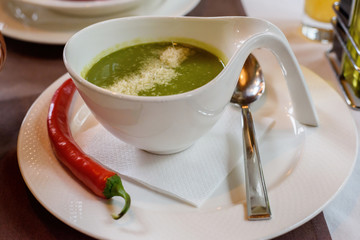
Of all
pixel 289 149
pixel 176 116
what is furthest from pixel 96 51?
pixel 289 149

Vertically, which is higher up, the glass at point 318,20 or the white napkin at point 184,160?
the glass at point 318,20

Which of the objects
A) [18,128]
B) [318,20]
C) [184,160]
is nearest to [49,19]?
[18,128]

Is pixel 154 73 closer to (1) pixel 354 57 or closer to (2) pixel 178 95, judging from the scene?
(2) pixel 178 95

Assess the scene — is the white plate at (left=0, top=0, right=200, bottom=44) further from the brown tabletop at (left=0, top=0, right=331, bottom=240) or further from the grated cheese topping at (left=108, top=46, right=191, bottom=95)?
the grated cheese topping at (left=108, top=46, right=191, bottom=95)

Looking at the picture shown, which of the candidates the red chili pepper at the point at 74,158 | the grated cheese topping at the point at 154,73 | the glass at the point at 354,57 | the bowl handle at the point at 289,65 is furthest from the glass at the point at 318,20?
the red chili pepper at the point at 74,158

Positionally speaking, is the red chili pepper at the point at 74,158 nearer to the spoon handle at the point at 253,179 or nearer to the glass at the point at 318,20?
the spoon handle at the point at 253,179

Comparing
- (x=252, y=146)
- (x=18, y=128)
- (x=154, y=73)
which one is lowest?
(x=18, y=128)

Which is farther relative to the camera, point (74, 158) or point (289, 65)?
point (289, 65)
